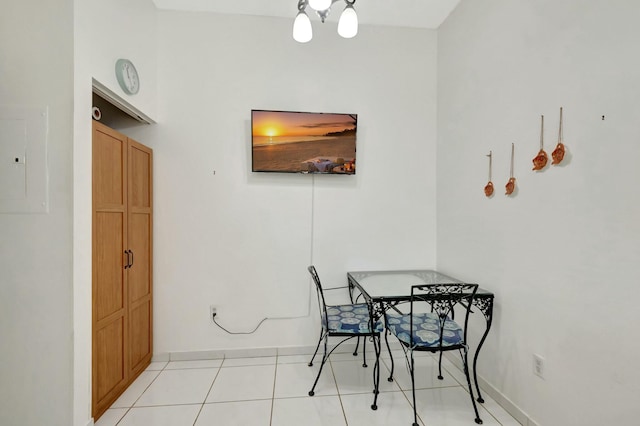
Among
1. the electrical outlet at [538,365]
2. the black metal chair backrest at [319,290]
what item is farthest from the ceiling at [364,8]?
the electrical outlet at [538,365]

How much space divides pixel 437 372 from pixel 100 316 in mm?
2498

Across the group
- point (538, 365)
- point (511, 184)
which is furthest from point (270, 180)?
point (538, 365)

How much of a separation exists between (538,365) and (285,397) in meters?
1.60

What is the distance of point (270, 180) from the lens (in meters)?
2.49

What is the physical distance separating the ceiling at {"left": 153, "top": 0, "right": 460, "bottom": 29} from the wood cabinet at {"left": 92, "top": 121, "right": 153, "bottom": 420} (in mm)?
1313

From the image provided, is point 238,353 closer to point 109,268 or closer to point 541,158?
point 109,268

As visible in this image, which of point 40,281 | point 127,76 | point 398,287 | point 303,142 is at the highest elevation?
point 127,76

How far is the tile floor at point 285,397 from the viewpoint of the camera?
171cm

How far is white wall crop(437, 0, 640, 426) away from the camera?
1.19 metres

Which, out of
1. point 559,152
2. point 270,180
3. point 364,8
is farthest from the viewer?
point 270,180

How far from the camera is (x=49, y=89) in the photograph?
4.90 feet

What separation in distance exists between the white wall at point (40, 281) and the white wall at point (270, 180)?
34.9 inches

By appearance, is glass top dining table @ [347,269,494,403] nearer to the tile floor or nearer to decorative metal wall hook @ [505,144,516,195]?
the tile floor

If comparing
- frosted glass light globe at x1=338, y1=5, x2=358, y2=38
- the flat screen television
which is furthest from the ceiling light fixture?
the flat screen television
